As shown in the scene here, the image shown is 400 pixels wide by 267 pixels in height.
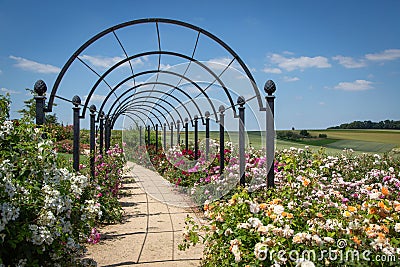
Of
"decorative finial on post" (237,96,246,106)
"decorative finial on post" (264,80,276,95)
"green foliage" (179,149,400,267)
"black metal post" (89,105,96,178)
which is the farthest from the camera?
"black metal post" (89,105,96,178)

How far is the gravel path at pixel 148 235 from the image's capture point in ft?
11.9

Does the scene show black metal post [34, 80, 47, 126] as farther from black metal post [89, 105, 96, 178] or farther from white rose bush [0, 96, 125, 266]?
black metal post [89, 105, 96, 178]

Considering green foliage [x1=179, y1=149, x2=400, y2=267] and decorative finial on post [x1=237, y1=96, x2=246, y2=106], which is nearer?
green foliage [x1=179, y1=149, x2=400, y2=267]

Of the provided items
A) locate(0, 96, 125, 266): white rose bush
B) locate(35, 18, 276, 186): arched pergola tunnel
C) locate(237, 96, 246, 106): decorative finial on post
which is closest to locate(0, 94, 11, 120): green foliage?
locate(0, 96, 125, 266): white rose bush

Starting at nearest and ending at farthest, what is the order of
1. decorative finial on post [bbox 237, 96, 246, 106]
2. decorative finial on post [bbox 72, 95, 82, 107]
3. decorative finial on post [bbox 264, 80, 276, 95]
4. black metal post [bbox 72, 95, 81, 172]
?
decorative finial on post [bbox 264, 80, 276, 95], black metal post [bbox 72, 95, 81, 172], decorative finial on post [bbox 72, 95, 82, 107], decorative finial on post [bbox 237, 96, 246, 106]

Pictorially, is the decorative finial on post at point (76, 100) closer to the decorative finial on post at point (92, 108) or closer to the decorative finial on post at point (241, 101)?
the decorative finial on post at point (92, 108)

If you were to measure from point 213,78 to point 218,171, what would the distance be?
1564 mm

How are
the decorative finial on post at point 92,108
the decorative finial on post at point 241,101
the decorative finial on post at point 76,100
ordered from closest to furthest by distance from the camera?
the decorative finial on post at point 76,100 → the decorative finial on post at point 241,101 → the decorative finial on post at point 92,108

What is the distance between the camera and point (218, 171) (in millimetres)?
6203

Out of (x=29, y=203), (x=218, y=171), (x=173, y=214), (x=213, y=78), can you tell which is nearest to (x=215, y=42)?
(x=213, y=78)

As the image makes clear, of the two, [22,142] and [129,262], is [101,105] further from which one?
[22,142]

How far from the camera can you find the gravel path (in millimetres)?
3625

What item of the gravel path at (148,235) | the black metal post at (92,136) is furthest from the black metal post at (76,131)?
the black metal post at (92,136)

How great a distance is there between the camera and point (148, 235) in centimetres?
458
